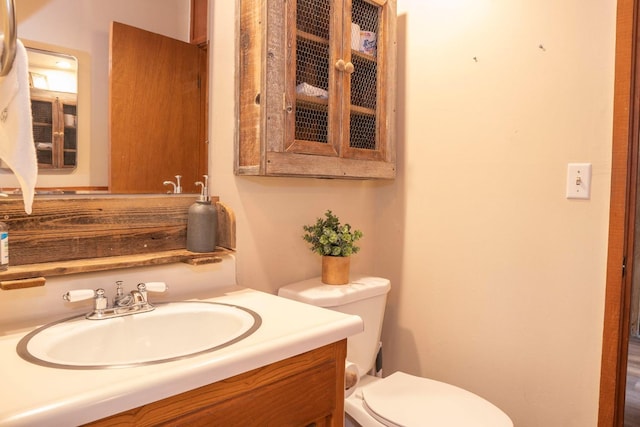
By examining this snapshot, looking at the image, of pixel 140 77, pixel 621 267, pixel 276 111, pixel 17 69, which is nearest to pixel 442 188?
pixel 621 267

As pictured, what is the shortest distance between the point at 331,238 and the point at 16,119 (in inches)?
35.8

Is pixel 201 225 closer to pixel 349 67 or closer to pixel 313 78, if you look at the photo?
pixel 313 78

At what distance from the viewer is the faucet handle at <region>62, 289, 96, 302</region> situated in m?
0.92

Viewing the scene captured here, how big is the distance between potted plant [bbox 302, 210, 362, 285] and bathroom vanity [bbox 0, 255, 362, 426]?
35 cm

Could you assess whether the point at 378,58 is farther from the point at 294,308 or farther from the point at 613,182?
the point at 294,308

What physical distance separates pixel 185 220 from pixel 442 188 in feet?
2.96

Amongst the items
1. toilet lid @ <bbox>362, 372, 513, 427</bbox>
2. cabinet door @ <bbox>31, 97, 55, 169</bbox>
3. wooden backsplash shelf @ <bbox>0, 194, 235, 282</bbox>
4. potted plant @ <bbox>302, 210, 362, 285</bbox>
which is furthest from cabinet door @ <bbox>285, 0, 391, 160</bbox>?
toilet lid @ <bbox>362, 372, 513, 427</bbox>

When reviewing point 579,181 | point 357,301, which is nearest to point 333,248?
point 357,301

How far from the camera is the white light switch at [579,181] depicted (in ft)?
4.21

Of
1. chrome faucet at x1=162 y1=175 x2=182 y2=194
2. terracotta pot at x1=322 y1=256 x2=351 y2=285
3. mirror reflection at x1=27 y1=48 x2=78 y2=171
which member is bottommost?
terracotta pot at x1=322 y1=256 x2=351 y2=285

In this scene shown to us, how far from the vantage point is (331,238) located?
1453mm

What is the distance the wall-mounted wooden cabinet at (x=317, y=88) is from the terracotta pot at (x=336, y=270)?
280 mm

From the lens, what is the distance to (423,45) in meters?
1.63

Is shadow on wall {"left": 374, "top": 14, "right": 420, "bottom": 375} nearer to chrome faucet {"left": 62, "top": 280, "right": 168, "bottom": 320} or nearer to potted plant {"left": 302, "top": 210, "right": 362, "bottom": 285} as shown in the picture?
potted plant {"left": 302, "top": 210, "right": 362, "bottom": 285}
